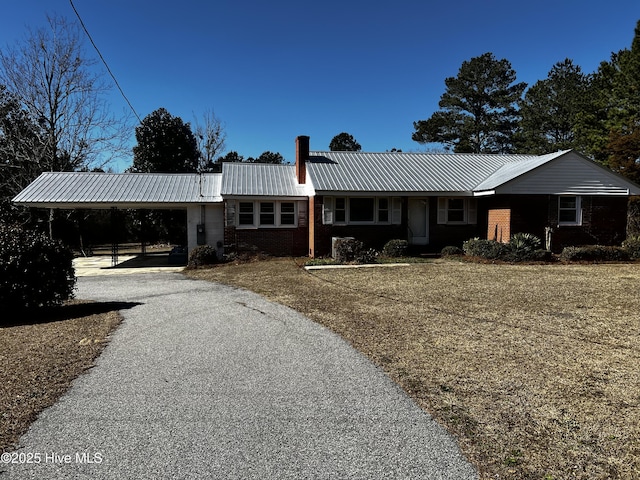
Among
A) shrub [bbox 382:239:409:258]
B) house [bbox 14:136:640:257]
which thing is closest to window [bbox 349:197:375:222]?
house [bbox 14:136:640:257]

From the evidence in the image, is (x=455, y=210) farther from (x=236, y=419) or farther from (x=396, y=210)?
(x=236, y=419)

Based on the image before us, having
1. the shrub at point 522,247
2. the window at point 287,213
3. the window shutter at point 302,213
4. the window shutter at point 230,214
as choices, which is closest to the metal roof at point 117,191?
the window shutter at point 230,214

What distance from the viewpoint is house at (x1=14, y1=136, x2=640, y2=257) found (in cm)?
1767

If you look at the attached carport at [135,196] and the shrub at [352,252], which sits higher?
the attached carport at [135,196]

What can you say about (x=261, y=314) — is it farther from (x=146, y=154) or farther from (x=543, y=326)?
(x=146, y=154)

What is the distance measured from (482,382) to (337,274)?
8.98 metres

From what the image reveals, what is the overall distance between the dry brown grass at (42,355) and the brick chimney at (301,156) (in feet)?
41.2

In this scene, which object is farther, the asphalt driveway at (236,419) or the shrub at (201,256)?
the shrub at (201,256)

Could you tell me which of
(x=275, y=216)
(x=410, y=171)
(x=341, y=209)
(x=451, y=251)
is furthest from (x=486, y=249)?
(x=275, y=216)

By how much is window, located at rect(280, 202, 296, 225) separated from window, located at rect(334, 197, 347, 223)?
2.02 metres

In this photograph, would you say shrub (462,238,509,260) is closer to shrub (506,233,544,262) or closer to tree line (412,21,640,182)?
shrub (506,233,544,262)

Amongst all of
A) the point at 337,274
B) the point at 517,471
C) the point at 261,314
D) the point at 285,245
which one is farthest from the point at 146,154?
the point at 517,471

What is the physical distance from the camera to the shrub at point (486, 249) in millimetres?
16203

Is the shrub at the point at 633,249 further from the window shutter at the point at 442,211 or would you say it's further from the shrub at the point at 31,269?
the shrub at the point at 31,269
